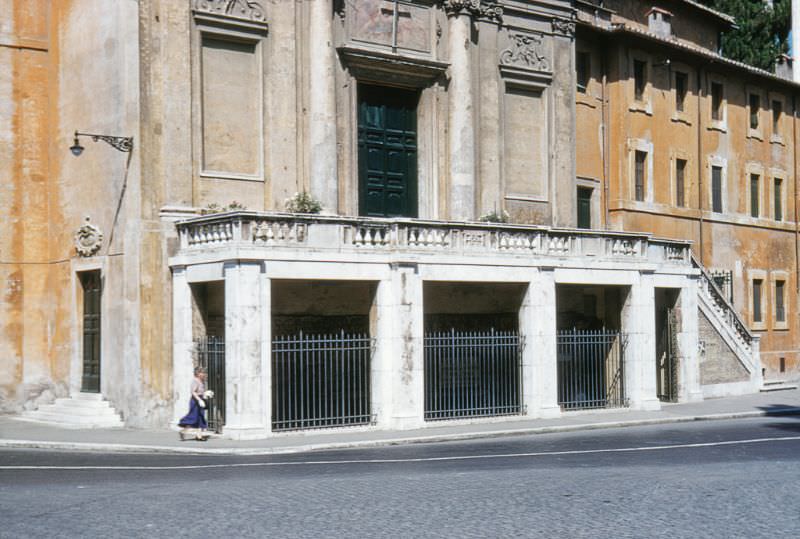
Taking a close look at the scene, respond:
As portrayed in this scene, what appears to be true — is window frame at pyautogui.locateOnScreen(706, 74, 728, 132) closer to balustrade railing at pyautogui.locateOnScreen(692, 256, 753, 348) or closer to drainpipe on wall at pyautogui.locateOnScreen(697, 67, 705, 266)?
drainpipe on wall at pyautogui.locateOnScreen(697, 67, 705, 266)

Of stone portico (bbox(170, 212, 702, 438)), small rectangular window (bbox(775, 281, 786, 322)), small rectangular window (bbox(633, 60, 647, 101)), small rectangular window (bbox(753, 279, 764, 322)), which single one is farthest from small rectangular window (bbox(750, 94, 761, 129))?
stone portico (bbox(170, 212, 702, 438))

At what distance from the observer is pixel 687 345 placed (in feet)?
109

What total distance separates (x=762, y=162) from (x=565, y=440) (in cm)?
2651

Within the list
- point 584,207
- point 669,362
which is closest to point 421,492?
point 669,362

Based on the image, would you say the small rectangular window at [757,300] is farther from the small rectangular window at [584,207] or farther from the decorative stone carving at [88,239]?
the decorative stone carving at [88,239]

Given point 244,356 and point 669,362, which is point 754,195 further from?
point 244,356

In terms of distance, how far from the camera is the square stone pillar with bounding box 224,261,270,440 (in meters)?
24.0

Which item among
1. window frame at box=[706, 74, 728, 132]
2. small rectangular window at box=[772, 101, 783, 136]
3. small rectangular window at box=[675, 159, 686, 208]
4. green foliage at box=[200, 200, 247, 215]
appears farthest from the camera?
small rectangular window at box=[772, 101, 783, 136]

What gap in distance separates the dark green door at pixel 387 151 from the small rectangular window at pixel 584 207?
799cm

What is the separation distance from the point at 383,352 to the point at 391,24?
9998mm

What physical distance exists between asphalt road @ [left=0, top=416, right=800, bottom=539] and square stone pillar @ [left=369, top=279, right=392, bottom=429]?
11.7 feet

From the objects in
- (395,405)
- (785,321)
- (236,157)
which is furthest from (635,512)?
(785,321)

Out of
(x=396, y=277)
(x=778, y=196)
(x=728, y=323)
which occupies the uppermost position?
(x=778, y=196)

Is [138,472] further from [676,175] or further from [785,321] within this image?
[785,321]
